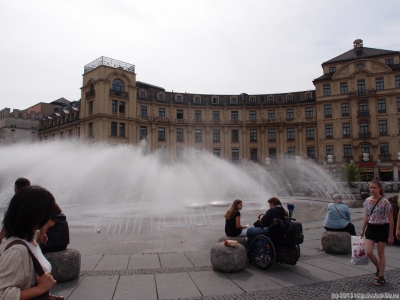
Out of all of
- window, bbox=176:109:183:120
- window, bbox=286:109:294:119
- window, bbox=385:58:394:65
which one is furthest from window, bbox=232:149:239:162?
window, bbox=385:58:394:65

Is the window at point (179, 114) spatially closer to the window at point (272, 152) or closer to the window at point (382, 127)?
the window at point (272, 152)

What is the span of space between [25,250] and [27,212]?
349 mm

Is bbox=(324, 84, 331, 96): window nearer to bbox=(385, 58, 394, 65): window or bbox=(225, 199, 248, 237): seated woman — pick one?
bbox=(385, 58, 394, 65): window

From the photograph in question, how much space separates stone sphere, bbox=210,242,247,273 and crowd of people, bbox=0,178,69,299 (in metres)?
4.53

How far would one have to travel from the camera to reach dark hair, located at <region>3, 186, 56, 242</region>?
2656 mm

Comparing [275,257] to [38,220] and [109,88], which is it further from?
[109,88]

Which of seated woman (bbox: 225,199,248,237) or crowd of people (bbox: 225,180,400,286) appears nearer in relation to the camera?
crowd of people (bbox: 225,180,400,286)

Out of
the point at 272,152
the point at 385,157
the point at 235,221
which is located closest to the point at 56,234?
the point at 235,221

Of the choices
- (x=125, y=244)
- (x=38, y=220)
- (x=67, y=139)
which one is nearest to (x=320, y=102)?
(x=67, y=139)

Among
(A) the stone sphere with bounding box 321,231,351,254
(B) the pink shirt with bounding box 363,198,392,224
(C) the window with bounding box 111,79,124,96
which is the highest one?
(C) the window with bounding box 111,79,124,96

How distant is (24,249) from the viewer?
251 cm

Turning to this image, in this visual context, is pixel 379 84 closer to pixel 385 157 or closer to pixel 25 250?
pixel 385 157

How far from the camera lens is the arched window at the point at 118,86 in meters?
51.3

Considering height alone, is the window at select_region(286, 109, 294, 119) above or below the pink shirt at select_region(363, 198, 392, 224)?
above
